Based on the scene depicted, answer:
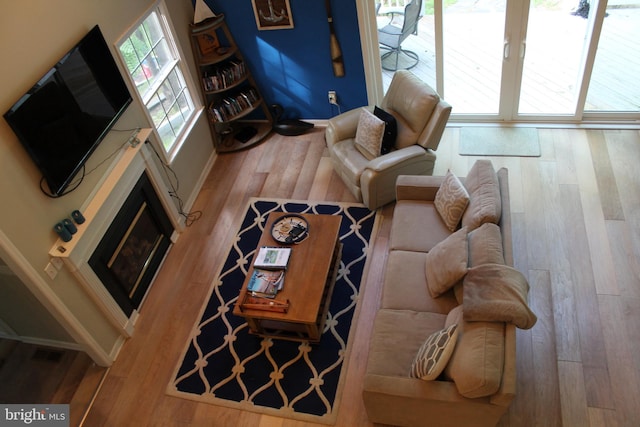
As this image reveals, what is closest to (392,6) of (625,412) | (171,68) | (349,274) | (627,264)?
(171,68)

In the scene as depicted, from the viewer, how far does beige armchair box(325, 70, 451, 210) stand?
405 cm

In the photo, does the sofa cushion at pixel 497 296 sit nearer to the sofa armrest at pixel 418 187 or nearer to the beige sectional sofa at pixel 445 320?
the beige sectional sofa at pixel 445 320

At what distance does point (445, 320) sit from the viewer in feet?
10.0

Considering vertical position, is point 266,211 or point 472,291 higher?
point 472,291

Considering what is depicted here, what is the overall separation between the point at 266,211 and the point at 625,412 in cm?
310

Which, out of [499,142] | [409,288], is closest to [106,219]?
[409,288]

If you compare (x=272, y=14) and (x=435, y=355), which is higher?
(x=272, y=14)

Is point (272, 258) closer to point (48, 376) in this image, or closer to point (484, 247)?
point (484, 247)

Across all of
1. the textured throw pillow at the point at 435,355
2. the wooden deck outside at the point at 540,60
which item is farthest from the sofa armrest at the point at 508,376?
the wooden deck outside at the point at 540,60

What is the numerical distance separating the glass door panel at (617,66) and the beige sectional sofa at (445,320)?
2.04 m

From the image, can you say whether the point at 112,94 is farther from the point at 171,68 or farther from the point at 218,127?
the point at 218,127

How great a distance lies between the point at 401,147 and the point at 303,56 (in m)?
1.53

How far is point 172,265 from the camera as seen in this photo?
4.29 metres

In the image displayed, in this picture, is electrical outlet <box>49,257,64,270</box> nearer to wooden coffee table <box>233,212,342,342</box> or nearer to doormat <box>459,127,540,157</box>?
wooden coffee table <box>233,212,342,342</box>
